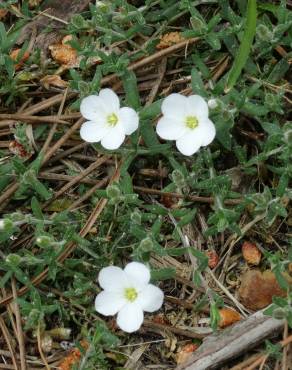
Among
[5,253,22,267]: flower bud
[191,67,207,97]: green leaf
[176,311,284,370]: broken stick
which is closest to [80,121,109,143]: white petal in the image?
[191,67,207,97]: green leaf

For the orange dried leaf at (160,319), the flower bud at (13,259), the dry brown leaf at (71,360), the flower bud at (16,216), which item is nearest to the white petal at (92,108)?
the flower bud at (16,216)

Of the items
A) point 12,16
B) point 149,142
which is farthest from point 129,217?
point 12,16

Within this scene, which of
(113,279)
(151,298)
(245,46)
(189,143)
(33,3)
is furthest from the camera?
(33,3)

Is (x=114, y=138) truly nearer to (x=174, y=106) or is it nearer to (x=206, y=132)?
(x=174, y=106)

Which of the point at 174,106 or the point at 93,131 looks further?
the point at 93,131

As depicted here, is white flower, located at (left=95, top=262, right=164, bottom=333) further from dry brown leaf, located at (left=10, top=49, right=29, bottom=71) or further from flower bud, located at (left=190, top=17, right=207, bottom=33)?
dry brown leaf, located at (left=10, top=49, right=29, bottom=71)

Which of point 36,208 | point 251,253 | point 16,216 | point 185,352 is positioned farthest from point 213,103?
point 185,352
